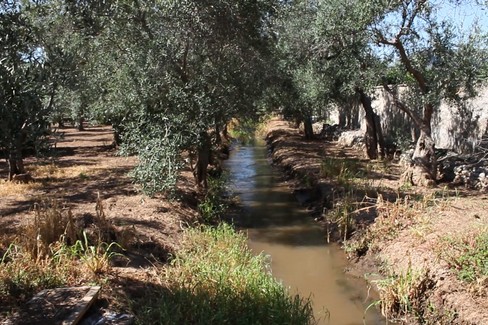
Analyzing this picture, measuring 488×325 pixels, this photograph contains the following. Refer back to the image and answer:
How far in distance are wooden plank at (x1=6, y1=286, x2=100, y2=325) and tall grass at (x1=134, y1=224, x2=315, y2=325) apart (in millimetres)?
679

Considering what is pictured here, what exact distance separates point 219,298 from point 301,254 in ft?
15.4

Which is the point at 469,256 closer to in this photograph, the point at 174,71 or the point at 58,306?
the point at 58,306

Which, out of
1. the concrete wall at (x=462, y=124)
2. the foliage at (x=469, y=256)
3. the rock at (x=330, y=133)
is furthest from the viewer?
the rock at (x=330, y=133)

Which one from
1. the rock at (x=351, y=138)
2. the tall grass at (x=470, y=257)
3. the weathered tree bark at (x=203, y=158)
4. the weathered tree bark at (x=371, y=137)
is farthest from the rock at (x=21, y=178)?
the rock at (x=351, y=138)

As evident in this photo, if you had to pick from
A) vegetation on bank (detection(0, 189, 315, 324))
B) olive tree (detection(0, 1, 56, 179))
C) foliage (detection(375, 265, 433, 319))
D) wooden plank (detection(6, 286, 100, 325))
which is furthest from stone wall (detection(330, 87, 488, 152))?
olive tree (detection(0, 1, 56, 179))

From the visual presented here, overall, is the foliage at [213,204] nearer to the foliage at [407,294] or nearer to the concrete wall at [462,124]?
the foliage at [407,294]

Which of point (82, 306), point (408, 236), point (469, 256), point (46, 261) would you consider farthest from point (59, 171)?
point (469, 256)

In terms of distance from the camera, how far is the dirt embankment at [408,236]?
23.6ft

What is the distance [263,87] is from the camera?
47.9ft

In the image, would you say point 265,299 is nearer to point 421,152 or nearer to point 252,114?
point 252,114

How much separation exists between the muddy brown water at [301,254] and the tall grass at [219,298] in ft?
4.03

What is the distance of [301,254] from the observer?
36.3ft

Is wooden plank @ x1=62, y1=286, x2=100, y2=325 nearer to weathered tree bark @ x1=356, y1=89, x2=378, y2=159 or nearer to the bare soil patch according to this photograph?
the bare soil patch

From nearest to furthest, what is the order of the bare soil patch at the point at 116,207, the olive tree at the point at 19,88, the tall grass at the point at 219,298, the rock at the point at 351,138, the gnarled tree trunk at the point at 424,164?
the olive tree at the point at 19,88, the tall grass at the point at 219,298, the bare soil patch at the point at 116,207, the gnarled tree trunk at the point at 424,164, the rock at the point at 351,138
